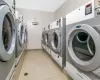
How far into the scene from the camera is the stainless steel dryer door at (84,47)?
72cm

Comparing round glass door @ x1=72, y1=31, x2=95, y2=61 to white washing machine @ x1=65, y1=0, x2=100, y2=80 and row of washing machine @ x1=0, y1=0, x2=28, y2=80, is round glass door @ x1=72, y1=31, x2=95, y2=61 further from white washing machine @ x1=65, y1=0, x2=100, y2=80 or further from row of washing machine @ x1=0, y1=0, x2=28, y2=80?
row of washing machine @ x1=0, y1=0, x2=28, y2=80

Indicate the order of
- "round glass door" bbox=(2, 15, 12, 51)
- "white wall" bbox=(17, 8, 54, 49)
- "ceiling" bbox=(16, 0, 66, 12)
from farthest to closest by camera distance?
1. "white wall" bbox=(17, 8, 54, 49)
2. "ceiling" bbox=(16, 0, 66, 12)
3. "round glass door" bbox=(2, 15, 12, 51)

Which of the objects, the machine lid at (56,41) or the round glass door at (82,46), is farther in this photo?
the machine lid at (56,41)

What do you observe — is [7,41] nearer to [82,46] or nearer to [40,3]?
[82,46]

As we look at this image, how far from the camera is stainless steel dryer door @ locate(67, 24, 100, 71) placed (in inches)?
28.3

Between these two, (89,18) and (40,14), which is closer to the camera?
(89,18)

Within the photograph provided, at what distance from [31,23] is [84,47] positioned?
3597mm

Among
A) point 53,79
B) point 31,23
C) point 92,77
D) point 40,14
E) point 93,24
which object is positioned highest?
point 40,14

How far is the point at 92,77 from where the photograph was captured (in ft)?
2.71

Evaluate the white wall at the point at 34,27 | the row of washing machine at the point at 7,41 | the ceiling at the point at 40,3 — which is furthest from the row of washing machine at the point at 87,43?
the white wall at the point at 34,27

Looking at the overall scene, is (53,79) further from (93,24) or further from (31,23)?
(31,23)

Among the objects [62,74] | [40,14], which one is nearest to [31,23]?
[40,14]

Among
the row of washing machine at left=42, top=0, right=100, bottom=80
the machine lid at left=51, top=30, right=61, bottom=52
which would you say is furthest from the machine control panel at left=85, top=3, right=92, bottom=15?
the machine lid at left=51, top=30, right=61, bottom=52

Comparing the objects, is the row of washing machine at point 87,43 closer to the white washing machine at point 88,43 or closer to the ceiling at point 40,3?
the white washing machine at point 88,43
